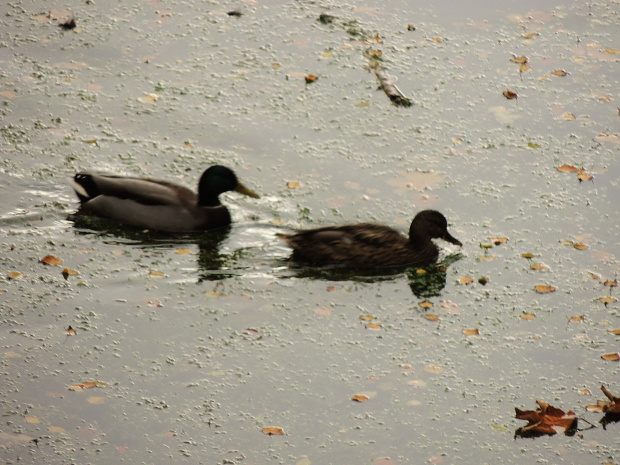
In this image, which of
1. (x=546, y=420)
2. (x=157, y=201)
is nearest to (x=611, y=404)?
(x=546, y=420)

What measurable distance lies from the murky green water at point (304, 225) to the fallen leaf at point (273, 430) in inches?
2.1

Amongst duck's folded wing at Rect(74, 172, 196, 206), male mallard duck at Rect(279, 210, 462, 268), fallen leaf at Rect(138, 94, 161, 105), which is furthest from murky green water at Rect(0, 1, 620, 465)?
duck's folded wing at Rect(74, 172, 196, 206)

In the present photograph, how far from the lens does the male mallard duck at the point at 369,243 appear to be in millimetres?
7023

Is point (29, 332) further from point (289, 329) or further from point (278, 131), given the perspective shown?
point (278, 131)

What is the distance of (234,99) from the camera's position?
30.2ft

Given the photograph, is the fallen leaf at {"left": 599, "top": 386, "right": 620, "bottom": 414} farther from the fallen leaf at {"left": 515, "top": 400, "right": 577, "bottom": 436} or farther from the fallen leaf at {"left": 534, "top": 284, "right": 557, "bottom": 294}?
the fallen leaf at {"left": 534, "top": 284, "right": 557, "bottom": 294}

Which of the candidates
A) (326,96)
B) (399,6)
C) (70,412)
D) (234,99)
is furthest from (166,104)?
(70,412)

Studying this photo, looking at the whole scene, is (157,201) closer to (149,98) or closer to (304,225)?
(304,225)

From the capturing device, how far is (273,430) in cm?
544

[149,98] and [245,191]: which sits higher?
[149,98]

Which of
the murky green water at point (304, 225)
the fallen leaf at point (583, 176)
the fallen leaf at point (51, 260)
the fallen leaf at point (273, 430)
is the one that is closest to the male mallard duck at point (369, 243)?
the murky green water at point (304, 225)

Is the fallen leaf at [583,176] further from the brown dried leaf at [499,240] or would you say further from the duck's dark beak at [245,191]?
the duck's dark beak at [245,191]

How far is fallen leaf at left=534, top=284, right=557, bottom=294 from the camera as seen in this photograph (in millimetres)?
6926

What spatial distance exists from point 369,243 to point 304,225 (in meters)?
0.70
